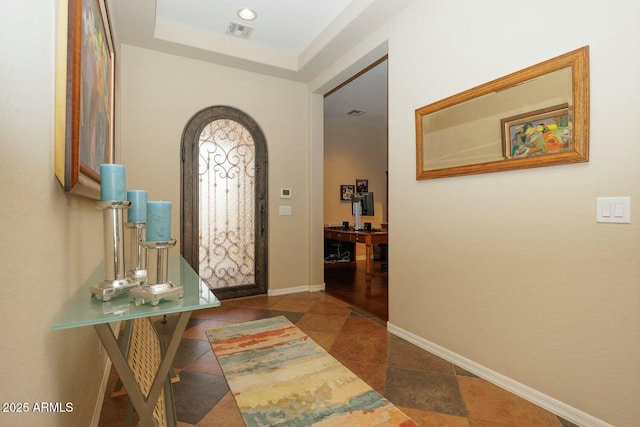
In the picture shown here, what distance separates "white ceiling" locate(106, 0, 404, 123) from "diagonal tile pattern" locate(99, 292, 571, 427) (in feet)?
9.29

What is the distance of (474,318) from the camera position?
2.18m

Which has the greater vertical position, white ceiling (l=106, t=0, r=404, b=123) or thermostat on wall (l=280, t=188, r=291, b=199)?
white ceiling (l=106, t=0, r=404, b=123)

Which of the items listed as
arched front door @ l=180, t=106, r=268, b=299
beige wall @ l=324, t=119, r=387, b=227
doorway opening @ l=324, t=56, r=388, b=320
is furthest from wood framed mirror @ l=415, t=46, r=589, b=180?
beige wall @ l=324, t=119, r=387, b=227

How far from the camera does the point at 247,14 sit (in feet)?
10.4

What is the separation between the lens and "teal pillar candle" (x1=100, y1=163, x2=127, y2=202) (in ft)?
3.41

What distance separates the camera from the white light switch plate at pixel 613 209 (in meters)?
1.50

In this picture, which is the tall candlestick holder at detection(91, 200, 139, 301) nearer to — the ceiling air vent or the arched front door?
the arched front door

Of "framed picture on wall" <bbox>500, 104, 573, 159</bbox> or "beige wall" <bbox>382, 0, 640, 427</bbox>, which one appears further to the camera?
"framed picture on wall" <bbox>500, 104, 573, 159</bbox>

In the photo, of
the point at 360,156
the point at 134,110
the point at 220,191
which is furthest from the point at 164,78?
the point at 360,156

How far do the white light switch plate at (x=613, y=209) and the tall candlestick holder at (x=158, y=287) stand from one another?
2.00 metres

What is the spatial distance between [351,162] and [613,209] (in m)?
5.77

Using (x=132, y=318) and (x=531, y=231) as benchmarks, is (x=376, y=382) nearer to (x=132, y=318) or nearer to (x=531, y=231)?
(x=531, y=231)

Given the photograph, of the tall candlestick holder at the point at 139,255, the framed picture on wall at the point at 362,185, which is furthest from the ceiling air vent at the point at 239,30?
the framed picture on wall at the point at 362,185

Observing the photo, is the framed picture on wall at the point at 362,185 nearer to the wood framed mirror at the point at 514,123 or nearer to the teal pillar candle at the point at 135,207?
the wood framed mirror at the point at 514,123
